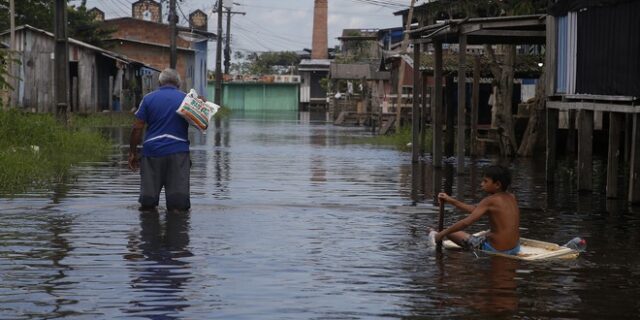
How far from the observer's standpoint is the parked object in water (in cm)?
1128

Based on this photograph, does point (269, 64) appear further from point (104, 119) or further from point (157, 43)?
point (104, 119)

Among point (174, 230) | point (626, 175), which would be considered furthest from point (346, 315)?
point (626, 175)

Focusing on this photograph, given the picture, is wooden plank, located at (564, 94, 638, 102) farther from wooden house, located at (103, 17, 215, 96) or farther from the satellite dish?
the satellite dish

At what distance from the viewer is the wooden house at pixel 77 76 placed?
4462 centimetres

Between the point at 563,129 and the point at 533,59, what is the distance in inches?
96.1

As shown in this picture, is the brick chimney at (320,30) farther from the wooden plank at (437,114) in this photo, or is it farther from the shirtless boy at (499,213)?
the shirtless boy at (499,213)

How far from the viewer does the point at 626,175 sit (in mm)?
23281

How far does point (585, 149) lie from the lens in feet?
61.7

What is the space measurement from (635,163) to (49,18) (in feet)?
132

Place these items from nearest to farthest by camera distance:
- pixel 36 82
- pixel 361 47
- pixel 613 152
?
pixel 613 152
pixel 36 82
pixel 361 47

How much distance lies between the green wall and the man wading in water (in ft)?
299

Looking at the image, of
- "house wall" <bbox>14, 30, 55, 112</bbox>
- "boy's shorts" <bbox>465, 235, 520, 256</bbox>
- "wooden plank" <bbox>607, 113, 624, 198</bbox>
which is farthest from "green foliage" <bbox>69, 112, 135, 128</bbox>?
"boy's shorts" <bbox>465, 235, 520, 256</bbox>

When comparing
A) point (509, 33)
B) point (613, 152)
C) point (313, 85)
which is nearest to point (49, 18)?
point (509, 33)

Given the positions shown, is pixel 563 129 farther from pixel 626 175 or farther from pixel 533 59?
pixel 626 175
